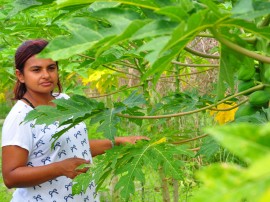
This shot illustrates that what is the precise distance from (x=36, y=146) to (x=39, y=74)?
10.7 inches

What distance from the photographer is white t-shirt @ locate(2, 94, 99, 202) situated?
6.05ft

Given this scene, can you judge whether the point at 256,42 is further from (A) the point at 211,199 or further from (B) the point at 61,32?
(B) the point at 61,32

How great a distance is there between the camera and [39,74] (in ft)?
6.24

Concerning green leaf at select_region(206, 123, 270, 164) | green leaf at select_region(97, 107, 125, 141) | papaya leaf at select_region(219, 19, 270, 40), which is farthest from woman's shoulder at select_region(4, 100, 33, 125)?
green leaf at select_region(206, 123, 270, 164)

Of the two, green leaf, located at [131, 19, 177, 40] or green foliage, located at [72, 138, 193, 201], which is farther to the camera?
green foliage, located at [72, 138, 193, 201]

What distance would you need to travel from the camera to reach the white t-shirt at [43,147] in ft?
6.05

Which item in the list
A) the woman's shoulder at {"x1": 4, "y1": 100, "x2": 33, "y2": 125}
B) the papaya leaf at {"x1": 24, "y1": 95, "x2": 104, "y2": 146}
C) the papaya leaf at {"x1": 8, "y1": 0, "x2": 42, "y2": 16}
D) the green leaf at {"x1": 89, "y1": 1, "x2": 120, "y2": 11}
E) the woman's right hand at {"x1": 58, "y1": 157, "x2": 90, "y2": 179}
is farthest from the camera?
the woman's shoulder at {"x1": 4, "y1": 100, "x2": 33, "y2": 125}

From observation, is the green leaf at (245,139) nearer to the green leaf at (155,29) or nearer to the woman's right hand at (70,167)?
the green leaf at (155,29)

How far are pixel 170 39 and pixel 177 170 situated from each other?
36.4 inches

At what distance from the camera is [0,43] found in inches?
115

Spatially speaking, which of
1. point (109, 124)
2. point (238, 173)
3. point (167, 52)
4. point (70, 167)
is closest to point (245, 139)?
point (238, 173)

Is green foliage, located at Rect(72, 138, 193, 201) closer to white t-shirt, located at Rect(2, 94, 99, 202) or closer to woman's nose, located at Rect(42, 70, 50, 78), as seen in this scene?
white t-shirt, located at Rect(2, 94, 99, 202)

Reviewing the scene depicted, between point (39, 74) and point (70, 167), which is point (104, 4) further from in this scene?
point (39, 74)

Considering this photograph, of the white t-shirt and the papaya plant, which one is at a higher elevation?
the papaya plant
